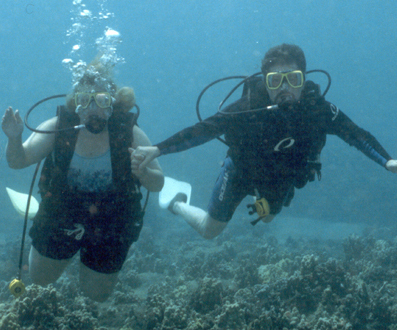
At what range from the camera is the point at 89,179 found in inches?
129

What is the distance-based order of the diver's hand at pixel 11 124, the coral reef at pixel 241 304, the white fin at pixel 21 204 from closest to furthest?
1. the diver's hand at pixel 11 124
2. the coral reef at pixel 241 304
3. the white fin at pixel 21 204

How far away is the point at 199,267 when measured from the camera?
828cm

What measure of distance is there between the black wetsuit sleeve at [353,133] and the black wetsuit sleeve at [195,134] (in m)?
1.38

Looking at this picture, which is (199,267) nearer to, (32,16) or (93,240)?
(93,240)

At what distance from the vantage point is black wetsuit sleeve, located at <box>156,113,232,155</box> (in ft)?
10.8

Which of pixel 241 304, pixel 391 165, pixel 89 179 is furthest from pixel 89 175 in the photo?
pixel 391 165

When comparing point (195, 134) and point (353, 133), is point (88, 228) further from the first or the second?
point (353, 133)

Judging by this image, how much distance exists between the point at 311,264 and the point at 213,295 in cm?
194

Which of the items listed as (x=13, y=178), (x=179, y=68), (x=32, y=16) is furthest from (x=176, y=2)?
(x=13, y=178)

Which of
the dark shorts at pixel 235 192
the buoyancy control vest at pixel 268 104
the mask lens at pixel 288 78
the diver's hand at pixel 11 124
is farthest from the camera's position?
the dark shorts at pixel 235 192

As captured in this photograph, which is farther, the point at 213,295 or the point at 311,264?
the point at 311,264

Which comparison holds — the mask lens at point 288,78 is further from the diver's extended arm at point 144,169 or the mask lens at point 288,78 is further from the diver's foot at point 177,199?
the diver's foot at point 177,199

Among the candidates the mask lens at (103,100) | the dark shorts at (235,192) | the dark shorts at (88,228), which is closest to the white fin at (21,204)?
the dark shorts at (88,228)

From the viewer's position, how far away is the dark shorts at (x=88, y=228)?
3365 mm
